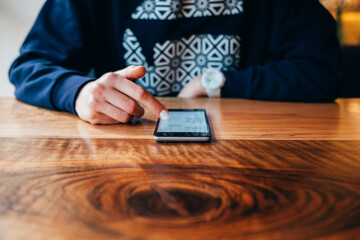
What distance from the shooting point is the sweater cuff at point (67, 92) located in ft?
2.07

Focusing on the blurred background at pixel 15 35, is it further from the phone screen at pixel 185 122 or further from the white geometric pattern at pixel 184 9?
the phone screen at pixel 185 122

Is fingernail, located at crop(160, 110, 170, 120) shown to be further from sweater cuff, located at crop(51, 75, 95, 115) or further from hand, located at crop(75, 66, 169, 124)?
sweater cuff, located at crop(51, 75, 95, 115)

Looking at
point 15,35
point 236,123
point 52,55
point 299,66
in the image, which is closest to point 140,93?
point 236,123

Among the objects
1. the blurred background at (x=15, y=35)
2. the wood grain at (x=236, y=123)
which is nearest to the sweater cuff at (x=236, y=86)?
the wood grain at (x=236, y=123)

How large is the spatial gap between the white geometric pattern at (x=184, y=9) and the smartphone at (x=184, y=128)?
0.48 m

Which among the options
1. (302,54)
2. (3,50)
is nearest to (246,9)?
(302,54)

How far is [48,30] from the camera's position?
863mm

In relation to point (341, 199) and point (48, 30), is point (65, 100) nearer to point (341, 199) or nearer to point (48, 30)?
point (48, 30)

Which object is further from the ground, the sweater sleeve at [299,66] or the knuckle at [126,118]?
the sweater sleeve at [299,66]

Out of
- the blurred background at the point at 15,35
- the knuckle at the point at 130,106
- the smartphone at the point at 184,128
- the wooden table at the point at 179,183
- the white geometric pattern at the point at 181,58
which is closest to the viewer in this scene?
the wooden table at the point at 179,183

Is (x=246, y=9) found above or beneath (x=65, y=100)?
above

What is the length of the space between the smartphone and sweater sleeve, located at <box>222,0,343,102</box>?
1.08ft

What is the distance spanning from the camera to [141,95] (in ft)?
1.76

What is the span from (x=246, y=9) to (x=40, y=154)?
88 cm
